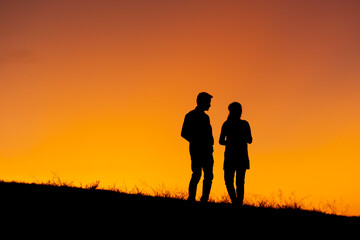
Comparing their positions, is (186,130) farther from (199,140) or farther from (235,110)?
(235,110)

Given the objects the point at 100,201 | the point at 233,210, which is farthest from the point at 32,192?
the point at 233,210

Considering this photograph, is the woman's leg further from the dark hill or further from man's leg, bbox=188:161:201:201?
the dark hill

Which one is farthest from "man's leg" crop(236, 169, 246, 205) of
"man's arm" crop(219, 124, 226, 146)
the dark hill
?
the dark hill

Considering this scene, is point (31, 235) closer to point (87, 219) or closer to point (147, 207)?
point (87, 219)

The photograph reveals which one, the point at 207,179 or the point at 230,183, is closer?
the point at 207,179

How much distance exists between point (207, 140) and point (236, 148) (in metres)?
0.80

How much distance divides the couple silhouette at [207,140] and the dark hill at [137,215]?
1.23 metres

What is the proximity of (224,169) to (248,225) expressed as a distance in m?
3.19

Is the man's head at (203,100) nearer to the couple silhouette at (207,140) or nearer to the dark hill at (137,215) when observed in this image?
the couple silhouette at (207,140)

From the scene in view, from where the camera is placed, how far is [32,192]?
7996 millimetres

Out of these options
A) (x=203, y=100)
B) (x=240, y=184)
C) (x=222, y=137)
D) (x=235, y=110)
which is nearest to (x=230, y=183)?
(x=240, y=184)

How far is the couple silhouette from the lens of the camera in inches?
361

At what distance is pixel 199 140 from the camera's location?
9.22 metres

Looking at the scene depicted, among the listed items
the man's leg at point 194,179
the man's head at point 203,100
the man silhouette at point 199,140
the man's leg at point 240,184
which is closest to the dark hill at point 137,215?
the man's leg at point 194,179
